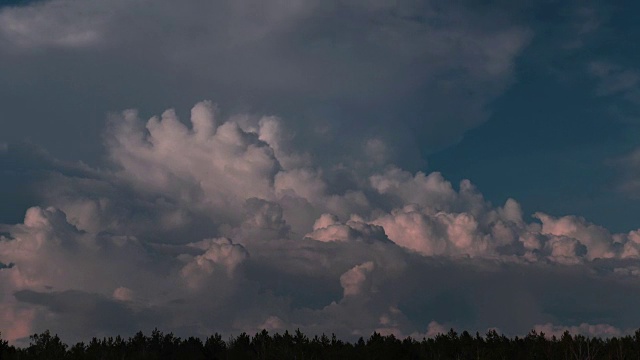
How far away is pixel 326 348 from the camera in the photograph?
9019 cm

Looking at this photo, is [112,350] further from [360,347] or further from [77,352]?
[360,347]

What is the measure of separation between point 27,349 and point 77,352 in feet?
22.9

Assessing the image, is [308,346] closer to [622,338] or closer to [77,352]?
[77,352]

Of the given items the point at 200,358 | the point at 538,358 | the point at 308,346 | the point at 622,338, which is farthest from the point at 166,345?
the point at 622,338

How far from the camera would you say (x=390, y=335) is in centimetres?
9812

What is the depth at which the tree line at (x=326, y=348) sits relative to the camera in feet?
254

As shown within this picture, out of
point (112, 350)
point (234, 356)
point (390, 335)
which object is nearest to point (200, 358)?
point (234, 356)

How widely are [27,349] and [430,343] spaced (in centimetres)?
4987

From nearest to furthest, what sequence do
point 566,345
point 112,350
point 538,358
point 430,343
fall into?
point 566,345, point 538,358, point 112,350, point 430,343

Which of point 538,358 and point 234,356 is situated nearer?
point 538,358

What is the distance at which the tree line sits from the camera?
7738cm

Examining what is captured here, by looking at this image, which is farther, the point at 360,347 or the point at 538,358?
the point at 360,347

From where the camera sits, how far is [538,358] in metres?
80.2

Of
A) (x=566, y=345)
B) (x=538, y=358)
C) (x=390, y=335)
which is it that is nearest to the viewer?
(x=566, y=345)
